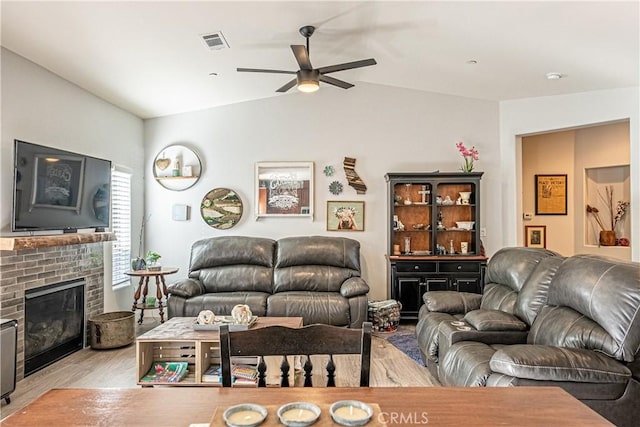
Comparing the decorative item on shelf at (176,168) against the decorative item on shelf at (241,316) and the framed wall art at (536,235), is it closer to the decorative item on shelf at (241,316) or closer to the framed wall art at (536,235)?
the decorative item on shelf at (241,316)

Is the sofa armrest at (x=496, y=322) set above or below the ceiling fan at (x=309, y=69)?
below

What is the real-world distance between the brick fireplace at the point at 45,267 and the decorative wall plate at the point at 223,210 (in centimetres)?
150

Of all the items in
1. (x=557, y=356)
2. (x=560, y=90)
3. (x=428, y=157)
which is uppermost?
(x=560, y=90)

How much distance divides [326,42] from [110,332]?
12.5 feet

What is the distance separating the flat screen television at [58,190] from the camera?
359cm

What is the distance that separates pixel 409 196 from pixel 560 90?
2.25m

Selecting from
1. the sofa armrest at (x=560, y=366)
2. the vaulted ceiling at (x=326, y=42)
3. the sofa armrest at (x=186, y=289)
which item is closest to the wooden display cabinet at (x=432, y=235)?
the vaulted ceiling at (x=326, y=42)

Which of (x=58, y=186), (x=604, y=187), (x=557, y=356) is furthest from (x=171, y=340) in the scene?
(x=604, y=187)

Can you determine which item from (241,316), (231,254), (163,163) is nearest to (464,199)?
(231,254)

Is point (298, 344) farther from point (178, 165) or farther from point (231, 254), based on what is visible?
point (178, 165)

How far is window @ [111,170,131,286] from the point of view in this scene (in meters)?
5.42

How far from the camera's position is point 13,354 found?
3.17 metres

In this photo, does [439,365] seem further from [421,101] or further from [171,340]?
[421,101]

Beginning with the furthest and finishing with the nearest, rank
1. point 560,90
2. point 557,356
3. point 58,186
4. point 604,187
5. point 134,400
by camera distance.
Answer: point 604,187 → point 560,90 → point 58,186 → point 557,356 → point 134,400
